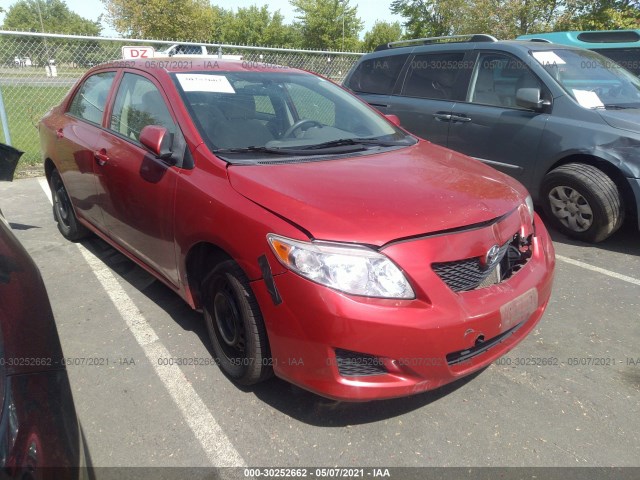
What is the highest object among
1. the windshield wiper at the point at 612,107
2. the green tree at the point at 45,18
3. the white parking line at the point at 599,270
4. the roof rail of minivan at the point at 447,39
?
the green tree at the point at 45,18

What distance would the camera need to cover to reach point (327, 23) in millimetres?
43219

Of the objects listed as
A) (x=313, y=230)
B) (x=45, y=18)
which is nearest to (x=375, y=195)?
(x=313, y=230)

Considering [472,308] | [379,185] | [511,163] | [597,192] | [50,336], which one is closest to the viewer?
[50,336]

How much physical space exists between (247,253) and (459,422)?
132cm

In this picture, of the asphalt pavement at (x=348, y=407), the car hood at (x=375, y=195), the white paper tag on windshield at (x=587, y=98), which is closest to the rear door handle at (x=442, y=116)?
the white paper tag on windshield at (x=587, y=98)

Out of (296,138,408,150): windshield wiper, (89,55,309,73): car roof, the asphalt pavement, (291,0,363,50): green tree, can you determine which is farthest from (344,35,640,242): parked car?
(291,0,363,50): green tree

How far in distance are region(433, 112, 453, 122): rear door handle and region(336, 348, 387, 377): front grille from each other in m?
4.10

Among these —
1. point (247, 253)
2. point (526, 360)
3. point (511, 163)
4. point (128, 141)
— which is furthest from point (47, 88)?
point (526, 360)

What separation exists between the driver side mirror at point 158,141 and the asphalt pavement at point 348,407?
1157mm

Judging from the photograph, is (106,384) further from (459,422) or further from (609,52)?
(609,52)

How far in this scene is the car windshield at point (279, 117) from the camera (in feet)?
9.43

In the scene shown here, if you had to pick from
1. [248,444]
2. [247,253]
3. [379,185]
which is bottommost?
[248,444]

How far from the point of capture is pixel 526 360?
115 inches

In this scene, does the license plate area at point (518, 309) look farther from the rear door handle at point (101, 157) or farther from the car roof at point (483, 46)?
the car roof at point (483, 46)
